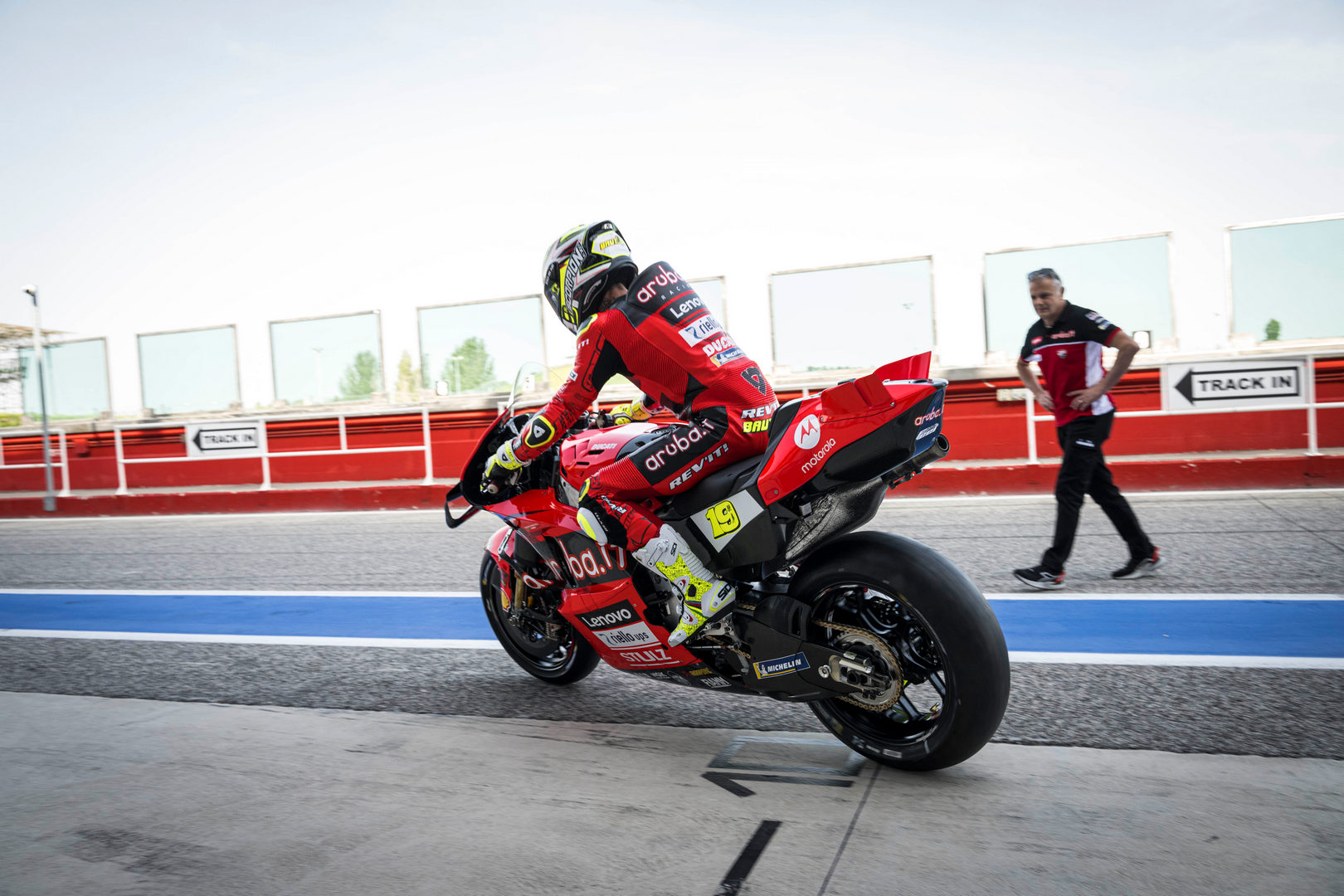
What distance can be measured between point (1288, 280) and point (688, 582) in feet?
39.6

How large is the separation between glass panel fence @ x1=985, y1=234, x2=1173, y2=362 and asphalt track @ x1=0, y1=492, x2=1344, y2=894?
7.83 m

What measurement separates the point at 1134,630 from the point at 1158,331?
30.1 ft

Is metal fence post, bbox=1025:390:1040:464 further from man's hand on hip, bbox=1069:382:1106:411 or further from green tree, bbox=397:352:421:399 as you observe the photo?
green tree, bbox=397:352:421:399

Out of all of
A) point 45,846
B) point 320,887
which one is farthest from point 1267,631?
point 45,846

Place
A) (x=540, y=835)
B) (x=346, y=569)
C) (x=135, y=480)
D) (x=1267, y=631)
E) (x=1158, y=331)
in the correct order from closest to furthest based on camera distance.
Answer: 1. (x=540, y=835)
2. (x=1267, y=631)
3. (x=346, y=569)
4. (x=1158, y=331)
5. (x=135, y=480)

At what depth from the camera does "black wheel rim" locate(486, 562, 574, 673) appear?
392cm

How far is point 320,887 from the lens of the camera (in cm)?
232

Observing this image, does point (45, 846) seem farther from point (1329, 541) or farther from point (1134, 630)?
point (1329, 541)

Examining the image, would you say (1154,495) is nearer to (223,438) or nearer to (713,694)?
(713,694)

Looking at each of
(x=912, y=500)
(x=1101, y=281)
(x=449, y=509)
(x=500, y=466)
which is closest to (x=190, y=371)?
(x=912, y=500)

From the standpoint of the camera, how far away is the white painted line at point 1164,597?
477cm

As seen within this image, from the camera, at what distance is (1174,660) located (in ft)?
12.6

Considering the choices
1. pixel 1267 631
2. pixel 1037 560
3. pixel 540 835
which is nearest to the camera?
pixel 540 835

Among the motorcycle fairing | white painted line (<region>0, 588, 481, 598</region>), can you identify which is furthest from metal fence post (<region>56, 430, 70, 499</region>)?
the motorcycle fairing
